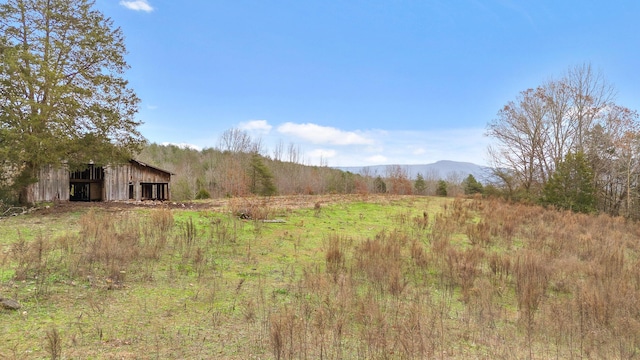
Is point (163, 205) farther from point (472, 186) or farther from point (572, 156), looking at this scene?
point (472, 186)

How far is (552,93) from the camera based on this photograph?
29.9 meters

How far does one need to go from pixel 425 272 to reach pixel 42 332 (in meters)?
6.11

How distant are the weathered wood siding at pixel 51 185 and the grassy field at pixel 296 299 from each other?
34.3ft

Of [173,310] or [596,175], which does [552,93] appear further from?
[173,310]

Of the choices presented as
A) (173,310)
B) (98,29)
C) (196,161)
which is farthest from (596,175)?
(196,161)

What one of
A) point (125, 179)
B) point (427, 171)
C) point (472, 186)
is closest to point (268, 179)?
point (125, 179)

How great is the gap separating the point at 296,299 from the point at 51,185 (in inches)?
779

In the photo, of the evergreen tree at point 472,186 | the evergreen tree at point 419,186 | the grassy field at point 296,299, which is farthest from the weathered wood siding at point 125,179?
the evergreen tree at point 472,186

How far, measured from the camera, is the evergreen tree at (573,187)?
2102cm

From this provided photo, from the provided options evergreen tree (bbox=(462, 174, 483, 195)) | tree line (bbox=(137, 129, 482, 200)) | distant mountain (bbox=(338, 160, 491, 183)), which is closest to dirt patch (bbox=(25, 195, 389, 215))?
tree line (bbox=(137, 129, 482, 200))

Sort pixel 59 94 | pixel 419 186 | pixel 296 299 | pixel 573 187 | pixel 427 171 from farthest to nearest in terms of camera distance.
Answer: pixel 427 171
pixel 419 186
pixel 573 187
pixel 59 94
pixel 296 299

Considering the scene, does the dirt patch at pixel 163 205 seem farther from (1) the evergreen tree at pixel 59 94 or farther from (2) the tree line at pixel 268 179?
(2) the tree line at pixel 268 179

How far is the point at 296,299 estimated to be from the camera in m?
4.94

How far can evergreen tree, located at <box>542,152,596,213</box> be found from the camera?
21.0m
